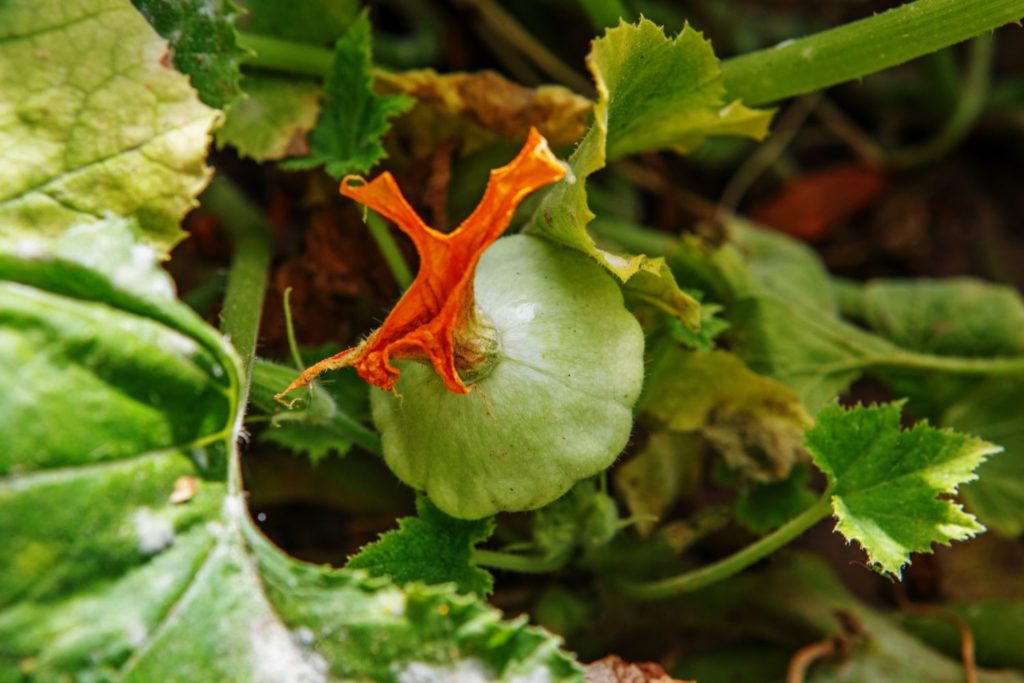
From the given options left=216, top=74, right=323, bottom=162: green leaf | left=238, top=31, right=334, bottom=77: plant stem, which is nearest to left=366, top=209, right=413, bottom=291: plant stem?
left=216, top=74, right=323, bottom=162: green leaf

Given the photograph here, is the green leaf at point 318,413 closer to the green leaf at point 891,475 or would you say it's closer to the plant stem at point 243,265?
the plant stem at point 243,265

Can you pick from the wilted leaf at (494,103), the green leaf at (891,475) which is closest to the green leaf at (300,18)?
Answer: the wilted leaf at (494,103)

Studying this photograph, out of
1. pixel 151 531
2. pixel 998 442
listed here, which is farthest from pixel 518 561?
pixel 998 442

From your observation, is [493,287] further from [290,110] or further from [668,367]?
[290,110]

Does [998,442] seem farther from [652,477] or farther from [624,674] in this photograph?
[624,674]

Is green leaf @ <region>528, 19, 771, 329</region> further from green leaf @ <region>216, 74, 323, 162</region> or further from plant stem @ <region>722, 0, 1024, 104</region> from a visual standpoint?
green leaf @ <region>216, 74, 323, 162</region>
